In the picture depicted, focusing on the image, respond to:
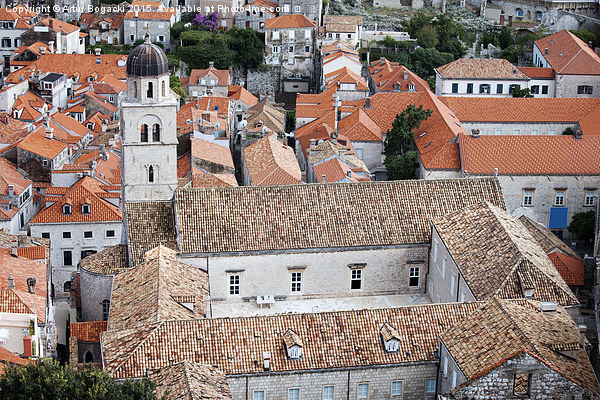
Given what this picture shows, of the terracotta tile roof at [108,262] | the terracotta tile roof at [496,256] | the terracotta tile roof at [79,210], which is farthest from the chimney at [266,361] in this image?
the terracotta tile roof at [79,210]

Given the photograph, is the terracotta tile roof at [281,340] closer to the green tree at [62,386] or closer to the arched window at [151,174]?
the green tree at [62,386]

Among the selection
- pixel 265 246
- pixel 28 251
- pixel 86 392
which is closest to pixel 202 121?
pixel 28 251

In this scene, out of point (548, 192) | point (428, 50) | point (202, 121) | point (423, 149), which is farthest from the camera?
point (428, 50)

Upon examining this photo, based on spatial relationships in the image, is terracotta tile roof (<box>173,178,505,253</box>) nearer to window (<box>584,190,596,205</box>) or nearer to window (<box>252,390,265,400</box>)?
window (<box>252,390,265,400</box>)

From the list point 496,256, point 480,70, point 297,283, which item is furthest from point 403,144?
point 496,256

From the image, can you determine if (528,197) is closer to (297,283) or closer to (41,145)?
(297,283)

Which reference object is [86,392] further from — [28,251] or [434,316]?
[28,251]
